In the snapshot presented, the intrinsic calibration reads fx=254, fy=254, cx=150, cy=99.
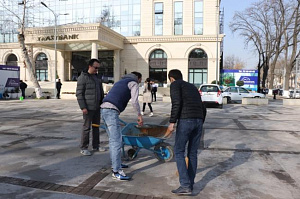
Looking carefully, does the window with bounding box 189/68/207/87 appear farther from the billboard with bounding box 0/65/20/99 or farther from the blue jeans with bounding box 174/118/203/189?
the blue jeans with bounding box 174/118/203/189

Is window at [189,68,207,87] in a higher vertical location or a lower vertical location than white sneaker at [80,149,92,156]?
higher

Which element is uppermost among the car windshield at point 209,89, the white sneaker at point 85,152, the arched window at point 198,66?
the arched window at point 198,66

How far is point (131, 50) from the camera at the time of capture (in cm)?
3656

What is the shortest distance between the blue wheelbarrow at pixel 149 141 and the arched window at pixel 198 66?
30660mm

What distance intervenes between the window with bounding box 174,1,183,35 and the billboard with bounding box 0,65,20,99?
21.5 meters

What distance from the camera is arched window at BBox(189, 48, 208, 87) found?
115ft

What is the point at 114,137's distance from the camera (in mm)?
3900

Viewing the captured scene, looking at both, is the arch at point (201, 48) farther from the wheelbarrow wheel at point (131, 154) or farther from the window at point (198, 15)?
the wheelbarrow wheel at point (131, 154)

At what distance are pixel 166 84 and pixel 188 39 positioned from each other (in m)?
6.85

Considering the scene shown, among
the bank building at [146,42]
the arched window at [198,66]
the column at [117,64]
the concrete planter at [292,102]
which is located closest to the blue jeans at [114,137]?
the concrete planter at [292,102]

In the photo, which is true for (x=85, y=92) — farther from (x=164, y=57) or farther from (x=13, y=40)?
(x=13, y=40)

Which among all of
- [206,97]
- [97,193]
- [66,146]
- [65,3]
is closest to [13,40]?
[65,3]

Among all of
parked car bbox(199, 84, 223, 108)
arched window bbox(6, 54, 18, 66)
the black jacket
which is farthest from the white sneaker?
arched window bbox(6, 54, 18, 66)

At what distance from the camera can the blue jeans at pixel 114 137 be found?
12.8 ft
